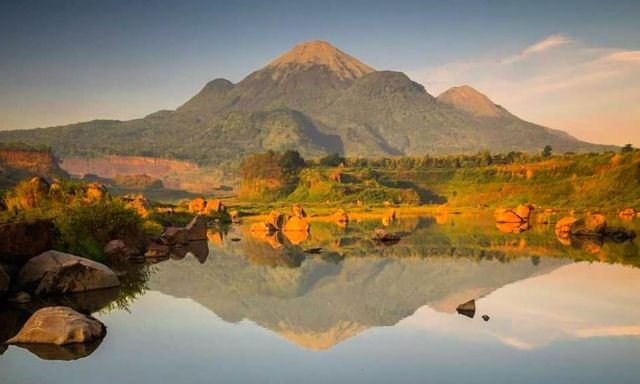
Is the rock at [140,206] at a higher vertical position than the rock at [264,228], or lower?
higher

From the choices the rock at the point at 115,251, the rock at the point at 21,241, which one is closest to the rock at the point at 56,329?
the rock at the point at 21,241

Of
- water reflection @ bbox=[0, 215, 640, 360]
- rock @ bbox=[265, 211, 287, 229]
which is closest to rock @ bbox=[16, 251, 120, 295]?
water reflection @ bbox=[0, 215, 640, 360]

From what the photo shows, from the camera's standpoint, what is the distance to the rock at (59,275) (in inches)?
933

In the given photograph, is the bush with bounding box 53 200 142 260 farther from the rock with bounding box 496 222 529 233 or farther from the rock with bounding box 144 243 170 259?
the rock with bounding box 496 222 529 233

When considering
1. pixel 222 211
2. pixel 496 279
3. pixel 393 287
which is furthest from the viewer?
pixel 222 211

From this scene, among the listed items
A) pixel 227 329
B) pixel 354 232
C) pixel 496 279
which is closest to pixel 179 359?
pixel 227 329

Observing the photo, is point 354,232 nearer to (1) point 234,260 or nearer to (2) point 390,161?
(1) point 234,260

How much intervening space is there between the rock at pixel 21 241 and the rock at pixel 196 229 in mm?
25478

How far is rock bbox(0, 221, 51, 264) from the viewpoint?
24078 mm

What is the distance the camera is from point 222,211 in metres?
89.2

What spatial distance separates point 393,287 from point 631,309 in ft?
31.2

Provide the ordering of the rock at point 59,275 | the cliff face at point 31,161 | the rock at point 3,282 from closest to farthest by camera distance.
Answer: the rock at point 3,282 < the rock at point 59,275 < the cliff face at point 31,161

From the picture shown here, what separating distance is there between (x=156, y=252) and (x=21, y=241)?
14845 millimetres

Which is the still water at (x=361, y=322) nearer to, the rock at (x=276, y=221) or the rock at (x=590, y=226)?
the rock at (x=590, y=226)
